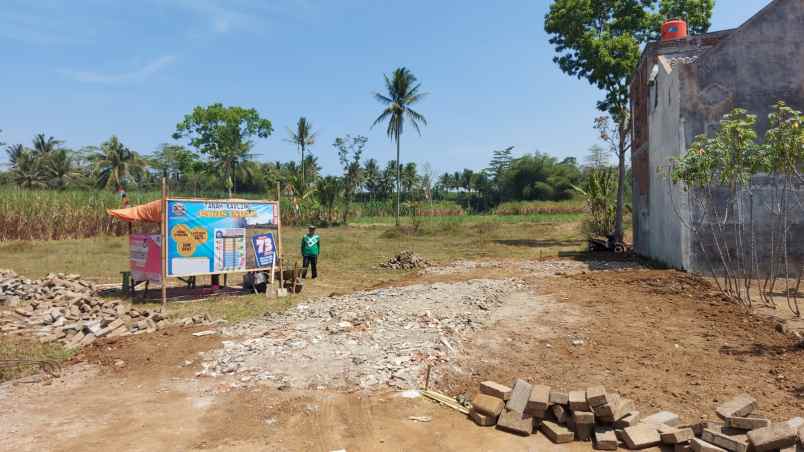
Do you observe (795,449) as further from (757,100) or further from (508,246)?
(508,246)

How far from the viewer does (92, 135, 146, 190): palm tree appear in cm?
5775

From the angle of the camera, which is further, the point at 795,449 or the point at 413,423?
the point at 413,423

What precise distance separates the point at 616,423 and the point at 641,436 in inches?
9.6

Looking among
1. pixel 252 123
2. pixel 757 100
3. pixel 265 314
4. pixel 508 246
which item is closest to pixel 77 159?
pixel 252 123

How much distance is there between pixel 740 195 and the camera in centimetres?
1243

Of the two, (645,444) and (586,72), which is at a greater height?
(586,72)

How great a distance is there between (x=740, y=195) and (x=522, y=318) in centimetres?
760

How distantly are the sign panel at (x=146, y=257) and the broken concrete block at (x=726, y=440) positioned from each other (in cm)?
1036

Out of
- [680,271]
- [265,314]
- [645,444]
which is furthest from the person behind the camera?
[680,271]

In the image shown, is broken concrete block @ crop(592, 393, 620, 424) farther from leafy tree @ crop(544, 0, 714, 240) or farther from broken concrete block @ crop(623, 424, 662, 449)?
leafy tree @ crop(544, 0, 714, 240)

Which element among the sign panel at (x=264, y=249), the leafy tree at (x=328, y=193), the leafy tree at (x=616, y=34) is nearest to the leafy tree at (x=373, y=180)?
the leafy tree at (x=328, y=193)

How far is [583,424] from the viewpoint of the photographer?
180 inches

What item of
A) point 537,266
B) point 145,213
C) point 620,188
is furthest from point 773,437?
point 620,188

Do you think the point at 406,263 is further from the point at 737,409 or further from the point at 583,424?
the point at 737,409
